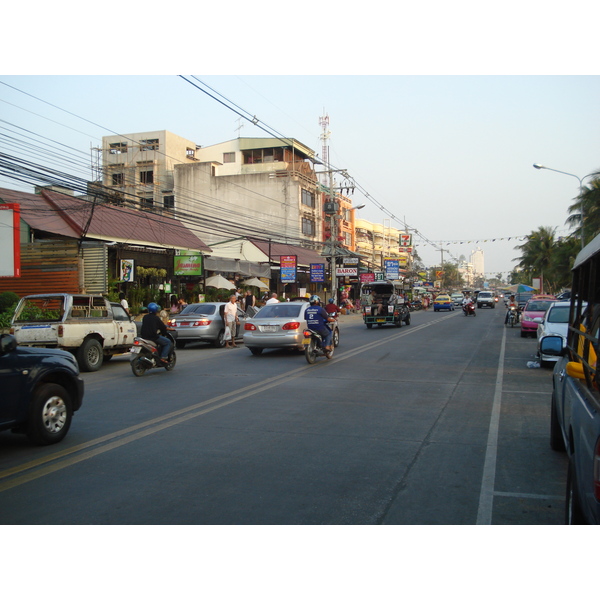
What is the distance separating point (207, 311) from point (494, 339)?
11025 mm

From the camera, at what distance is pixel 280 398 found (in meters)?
10.1

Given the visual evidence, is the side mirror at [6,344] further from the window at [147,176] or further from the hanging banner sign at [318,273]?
the window at [147,176]

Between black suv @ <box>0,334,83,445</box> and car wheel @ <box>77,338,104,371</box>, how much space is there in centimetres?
698

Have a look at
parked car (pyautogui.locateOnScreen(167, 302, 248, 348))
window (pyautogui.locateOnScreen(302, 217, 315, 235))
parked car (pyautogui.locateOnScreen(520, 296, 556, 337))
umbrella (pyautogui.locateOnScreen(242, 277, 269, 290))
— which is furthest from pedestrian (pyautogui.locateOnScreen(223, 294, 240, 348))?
window (pyautogui.locateOnScreen(302, 217, 315, 235))

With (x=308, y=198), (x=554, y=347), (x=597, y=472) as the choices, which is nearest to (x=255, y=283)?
(x=308, y=198)

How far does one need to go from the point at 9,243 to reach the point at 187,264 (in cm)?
1300

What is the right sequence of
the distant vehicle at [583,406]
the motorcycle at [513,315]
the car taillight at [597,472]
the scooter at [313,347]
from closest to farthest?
the car taillight at [597,472]
the distant vehicle at [583,406]
the scooter at [313,347]
the motorcycle at [513,315]

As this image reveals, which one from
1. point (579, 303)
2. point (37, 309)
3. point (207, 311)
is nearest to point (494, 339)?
point (207, 311)

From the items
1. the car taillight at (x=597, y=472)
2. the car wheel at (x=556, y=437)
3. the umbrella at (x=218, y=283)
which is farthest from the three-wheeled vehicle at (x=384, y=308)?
the car taillight at (x=597, y=472)

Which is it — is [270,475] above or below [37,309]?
below

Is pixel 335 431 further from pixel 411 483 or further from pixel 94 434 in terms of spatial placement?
pixel 94 434

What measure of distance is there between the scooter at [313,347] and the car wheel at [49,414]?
787 cm

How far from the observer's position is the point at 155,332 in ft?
44.8

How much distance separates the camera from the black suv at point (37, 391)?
644 cm
